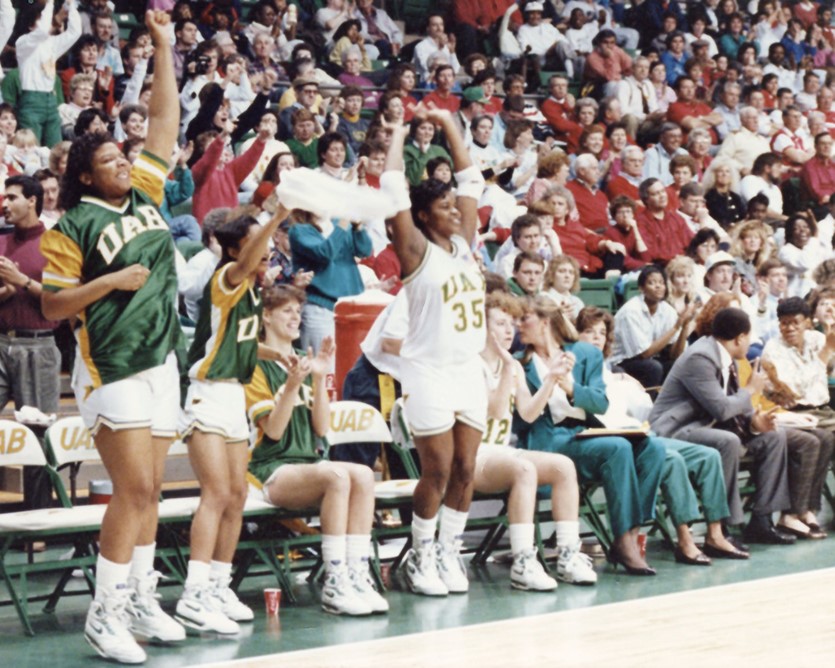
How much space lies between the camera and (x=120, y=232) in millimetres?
5297

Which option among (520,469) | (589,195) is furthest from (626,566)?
(589,195)

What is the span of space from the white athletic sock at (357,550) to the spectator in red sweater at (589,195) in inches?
238

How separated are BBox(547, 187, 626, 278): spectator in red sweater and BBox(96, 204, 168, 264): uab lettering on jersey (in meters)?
5.90

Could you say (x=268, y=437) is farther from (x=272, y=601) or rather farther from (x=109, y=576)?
(x=109, y=576)

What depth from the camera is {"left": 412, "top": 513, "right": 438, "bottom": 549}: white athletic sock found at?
647cm

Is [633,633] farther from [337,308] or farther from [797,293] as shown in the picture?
[797,293]

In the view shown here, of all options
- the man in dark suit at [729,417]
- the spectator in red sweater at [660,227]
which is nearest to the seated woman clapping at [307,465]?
the man in dark suit at [729,417]

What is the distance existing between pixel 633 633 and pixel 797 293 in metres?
6.98

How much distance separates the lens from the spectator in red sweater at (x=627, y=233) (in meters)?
11.5

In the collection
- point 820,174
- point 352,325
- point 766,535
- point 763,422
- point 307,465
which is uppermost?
point 820,174

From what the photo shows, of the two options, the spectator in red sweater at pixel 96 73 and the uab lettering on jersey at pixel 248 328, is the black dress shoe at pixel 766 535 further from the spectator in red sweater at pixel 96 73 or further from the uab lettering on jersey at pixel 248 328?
the spectator in red sweater at pixel 96 73

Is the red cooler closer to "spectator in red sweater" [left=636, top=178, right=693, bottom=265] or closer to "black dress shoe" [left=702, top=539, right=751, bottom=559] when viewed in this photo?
"black dress shoe" [left=702, top=539, right=751, bottom=559]

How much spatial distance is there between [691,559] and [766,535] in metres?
0.80

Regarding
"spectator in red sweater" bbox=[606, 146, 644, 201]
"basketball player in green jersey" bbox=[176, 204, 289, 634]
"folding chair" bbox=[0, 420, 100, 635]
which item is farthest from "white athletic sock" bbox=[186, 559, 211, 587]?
"spectator in red sweater" bbox=[606, 146, 644, 201]
